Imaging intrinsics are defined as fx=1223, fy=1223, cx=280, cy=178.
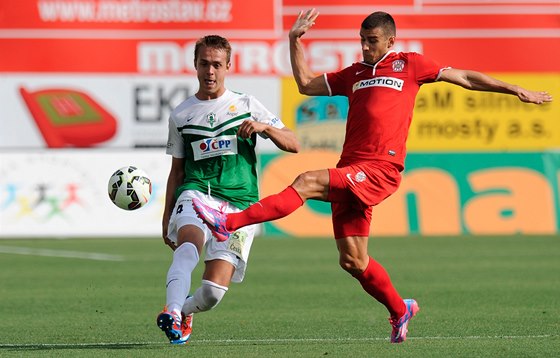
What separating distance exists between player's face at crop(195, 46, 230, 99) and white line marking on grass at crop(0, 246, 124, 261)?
29.0ft

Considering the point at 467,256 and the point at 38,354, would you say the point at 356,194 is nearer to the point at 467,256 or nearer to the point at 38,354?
the point at 38,354

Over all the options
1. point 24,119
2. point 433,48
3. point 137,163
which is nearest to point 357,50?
point 433,48

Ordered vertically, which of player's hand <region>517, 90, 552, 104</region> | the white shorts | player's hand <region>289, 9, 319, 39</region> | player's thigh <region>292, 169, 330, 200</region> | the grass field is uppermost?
player's hand <region>289, 9, 319, 39</region>

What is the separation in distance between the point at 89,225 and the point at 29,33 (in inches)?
153

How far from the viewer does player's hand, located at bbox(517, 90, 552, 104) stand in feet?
27.1

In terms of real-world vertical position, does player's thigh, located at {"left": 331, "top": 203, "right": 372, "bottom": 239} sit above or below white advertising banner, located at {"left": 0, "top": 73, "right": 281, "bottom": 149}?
above

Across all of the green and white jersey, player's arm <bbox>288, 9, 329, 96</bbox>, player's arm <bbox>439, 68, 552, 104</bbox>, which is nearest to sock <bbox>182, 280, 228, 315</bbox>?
the green and white jersey

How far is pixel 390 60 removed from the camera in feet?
27.9

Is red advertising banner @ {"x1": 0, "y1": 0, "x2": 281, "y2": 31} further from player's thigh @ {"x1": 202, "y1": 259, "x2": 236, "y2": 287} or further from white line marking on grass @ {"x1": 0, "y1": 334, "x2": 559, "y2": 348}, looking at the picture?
player's thigh @ {"x1": 202, "y1": 259, "x2": 236, "y2": 287}

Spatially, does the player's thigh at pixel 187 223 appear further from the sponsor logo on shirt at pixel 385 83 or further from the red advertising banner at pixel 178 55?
the red advertising banner at pixel 178 55

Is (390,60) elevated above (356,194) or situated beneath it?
elevated above

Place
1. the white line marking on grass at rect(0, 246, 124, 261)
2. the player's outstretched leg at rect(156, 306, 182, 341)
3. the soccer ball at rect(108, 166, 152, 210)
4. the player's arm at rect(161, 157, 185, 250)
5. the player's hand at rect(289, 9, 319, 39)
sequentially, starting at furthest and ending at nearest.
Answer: the white line marking on grass at rect(0, 246, 124, 261) → the player's hand at rect(289, 9, 319, 39) → the soccer ball at rect(108, 166, 152, 210) → the player's arm at rect(161, 157, 185, 250) → the player's outstretched leg at rect(156, 306, 182, 341)

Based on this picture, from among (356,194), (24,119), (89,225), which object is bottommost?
(89,225)

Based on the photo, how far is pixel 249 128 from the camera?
7637 millimetres
